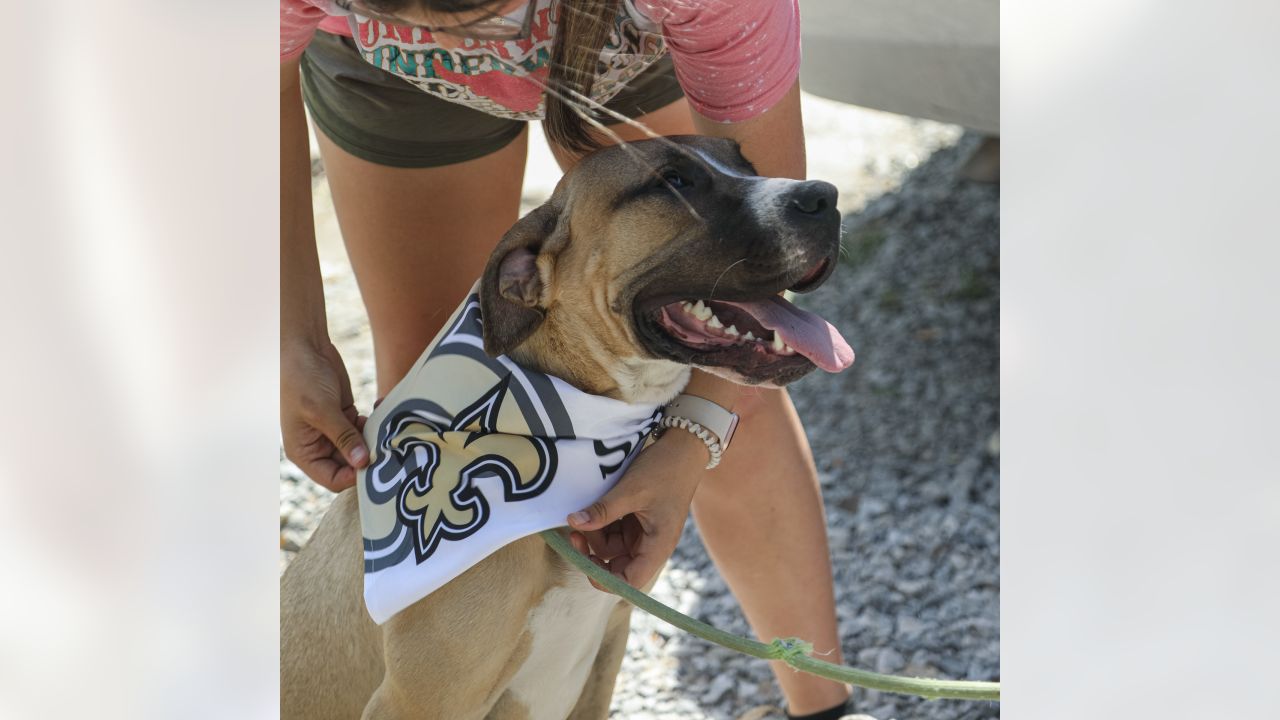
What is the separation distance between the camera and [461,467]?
6.93 ft

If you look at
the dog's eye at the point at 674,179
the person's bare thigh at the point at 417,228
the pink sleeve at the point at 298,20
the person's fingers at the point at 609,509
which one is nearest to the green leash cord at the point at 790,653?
the person's fingers at the point at 609,509

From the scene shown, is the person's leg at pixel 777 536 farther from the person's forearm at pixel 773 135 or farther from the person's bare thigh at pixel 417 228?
the person's bare thigh at pixel 417 228

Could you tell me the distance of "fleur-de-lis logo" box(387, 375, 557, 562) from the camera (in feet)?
6.75

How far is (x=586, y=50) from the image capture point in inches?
80.6

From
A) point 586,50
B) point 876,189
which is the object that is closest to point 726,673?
point 586,50

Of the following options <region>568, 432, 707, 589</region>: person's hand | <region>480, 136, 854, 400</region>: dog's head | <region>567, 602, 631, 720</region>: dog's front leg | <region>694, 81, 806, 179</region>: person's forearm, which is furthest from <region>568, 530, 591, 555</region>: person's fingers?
<region>694, 81, 806, 179</region>: person's forearm

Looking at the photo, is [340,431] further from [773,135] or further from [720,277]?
[773,135]

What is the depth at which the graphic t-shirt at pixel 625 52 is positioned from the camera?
198 cm

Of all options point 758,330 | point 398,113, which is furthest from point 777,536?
point 398,113

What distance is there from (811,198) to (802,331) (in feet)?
0.77

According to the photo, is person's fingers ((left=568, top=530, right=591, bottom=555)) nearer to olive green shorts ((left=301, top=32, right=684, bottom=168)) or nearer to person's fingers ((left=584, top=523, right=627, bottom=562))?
person's fingers ((left=584, top=523, right=627, bottom=562))
